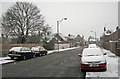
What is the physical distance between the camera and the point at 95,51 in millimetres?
17047

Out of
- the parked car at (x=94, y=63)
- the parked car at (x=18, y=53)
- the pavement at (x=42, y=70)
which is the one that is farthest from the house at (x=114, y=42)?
the parked car at (x=94, y=63)

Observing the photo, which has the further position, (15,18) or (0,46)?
(15,18)

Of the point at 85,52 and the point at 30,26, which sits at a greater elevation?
the point at 30,26

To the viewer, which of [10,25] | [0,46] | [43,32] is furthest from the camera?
[43,32]

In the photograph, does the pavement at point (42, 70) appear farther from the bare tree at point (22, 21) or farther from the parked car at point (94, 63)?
the bare tree at point (22, 21)

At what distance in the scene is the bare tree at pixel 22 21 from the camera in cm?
5609

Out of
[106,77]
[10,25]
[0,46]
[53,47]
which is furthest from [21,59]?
[53,47]

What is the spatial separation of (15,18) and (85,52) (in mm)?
41849

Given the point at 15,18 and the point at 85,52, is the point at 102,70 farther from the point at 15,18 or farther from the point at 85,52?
the point at 15,18

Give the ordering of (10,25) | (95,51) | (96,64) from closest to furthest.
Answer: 1. (96,64)
2. (95,51)
3. (10,25)

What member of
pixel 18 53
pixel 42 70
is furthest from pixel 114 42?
pixel 42 70

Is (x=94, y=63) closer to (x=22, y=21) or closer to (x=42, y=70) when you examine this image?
(x=42, y=70)

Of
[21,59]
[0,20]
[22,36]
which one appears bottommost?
[21,59]

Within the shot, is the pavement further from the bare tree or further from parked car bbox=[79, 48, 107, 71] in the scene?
the bare tree
